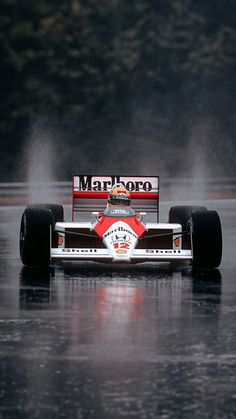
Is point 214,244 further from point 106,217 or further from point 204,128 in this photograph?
point 204,128

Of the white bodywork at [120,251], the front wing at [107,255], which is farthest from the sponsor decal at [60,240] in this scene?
the front wing at [107,255]

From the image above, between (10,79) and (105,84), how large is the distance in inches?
185

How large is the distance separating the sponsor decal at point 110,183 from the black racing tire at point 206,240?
7.90 feet

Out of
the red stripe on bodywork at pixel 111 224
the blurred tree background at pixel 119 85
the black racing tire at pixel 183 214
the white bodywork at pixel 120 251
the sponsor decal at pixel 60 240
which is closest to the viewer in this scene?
the white bodywork at pixel 120 251

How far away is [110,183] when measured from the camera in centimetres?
2233

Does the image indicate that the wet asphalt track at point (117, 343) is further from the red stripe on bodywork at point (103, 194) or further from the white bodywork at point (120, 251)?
the red stripe on bodywork at point (103, 194)

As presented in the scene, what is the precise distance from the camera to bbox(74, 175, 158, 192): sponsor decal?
22.3m

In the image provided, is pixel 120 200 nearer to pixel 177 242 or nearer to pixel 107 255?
pixel 177 242

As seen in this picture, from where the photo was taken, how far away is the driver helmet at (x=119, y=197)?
69.2ft

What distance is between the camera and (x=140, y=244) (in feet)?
68.6

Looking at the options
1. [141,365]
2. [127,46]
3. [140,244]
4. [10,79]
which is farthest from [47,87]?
[141,365]

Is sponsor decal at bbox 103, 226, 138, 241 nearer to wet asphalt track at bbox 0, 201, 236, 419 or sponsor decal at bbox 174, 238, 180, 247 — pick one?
wet asphalt track at bbox 0, 201, 236, 419

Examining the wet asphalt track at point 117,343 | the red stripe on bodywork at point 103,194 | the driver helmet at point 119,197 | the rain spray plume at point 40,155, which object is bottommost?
the wet asphalt track at point 117,343

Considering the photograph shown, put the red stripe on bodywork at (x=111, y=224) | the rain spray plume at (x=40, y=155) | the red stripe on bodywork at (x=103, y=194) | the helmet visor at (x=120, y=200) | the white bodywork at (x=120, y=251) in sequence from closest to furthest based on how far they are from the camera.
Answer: the white bodywork at (x=120, y=251), the red stripe on bodywork at (x=111, y=224), the helmet visor at (x=120, y=200), the red stripe on bodywork at (x=103, y=194), the rain spray plume at (x=40, y=155)
